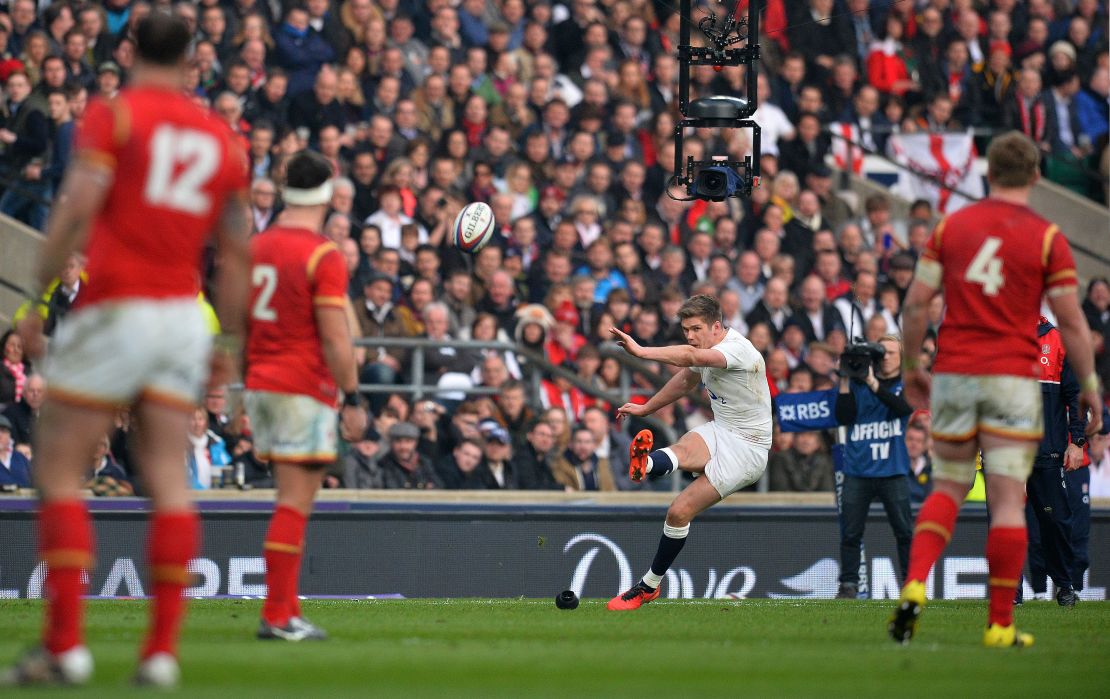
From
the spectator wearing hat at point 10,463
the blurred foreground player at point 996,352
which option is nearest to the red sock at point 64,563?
the blurred foreground player at point 996,352

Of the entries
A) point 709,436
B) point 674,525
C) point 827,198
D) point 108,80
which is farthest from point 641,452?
point 827,198

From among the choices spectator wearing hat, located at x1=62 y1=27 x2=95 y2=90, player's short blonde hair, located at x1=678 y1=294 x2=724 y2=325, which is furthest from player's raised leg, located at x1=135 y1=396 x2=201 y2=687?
spectator wearing hat, located at x1=62 y1=27 x2=95 y2=90

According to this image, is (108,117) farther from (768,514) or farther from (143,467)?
(768,514)

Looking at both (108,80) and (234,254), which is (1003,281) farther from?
(108,80)

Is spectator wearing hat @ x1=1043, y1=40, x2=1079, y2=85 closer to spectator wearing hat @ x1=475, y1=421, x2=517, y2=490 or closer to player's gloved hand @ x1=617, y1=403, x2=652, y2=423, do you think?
spectator wearing hat @ x1=475, y1=421, x2=517, y2=490

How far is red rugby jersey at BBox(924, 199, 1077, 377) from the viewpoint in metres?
8.75

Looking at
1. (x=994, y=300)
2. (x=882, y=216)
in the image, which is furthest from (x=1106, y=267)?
(x=994, y=300)

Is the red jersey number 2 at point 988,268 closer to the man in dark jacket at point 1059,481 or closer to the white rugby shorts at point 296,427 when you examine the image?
the white rugby shorts at point 296,427

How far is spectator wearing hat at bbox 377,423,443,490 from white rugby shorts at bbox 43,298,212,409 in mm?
9154

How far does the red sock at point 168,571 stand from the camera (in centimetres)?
→ 642

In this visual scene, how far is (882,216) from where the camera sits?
2094cm

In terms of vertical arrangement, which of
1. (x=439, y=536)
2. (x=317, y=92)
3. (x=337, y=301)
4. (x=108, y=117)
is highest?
(x=317, y=92)

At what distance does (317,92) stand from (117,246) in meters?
12.2

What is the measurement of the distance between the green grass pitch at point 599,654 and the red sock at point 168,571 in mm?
221
